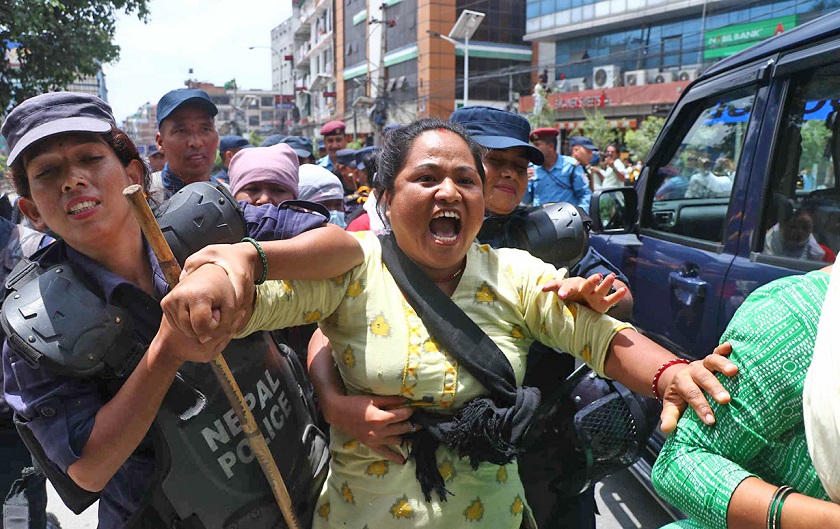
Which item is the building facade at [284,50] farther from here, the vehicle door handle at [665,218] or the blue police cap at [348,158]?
the vehicle door handle at [665,218]

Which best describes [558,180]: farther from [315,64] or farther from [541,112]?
[315,64]

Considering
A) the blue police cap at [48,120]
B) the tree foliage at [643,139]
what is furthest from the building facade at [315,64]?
the blue police cap at [48,120]

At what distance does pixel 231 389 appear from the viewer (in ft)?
4.28

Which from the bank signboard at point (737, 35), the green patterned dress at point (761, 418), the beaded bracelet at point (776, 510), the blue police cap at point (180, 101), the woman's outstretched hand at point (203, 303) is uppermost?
the bank signboard at point (737, 35)

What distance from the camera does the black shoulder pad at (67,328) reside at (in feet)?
3.88

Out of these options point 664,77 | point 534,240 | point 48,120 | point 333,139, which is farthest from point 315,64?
point 48,120

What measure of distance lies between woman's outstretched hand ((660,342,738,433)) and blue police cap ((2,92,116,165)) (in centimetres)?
133

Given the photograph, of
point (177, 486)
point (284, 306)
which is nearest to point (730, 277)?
point (284, 306)

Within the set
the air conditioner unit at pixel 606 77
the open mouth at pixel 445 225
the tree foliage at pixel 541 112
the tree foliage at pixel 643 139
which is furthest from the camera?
the air conditioner unit at pixel 606 77

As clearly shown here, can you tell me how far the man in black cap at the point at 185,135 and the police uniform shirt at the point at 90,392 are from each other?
1683mm

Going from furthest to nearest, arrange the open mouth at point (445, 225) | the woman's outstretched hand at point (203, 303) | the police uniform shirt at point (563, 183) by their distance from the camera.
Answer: the police uniform shirt at point (563, 183) < the open mouth at point (445, 225) < the woman's outstretched hand at point (203, 303)

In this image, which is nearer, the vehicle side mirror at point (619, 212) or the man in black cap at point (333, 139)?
the vehicle side mirror at point (619, 212)

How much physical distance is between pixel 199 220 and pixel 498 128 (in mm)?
1288

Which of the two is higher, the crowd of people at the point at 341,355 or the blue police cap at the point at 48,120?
the blue police cap at the point at 48,120
